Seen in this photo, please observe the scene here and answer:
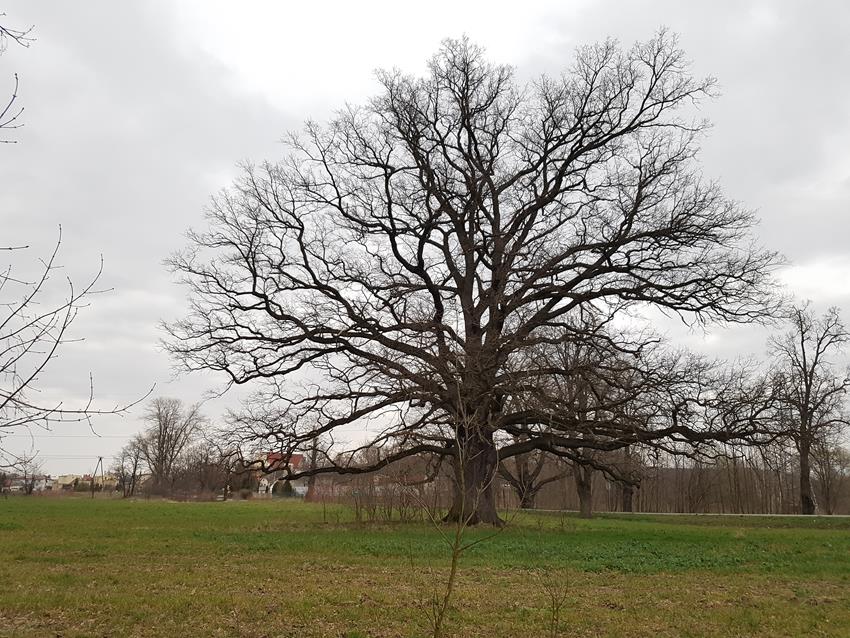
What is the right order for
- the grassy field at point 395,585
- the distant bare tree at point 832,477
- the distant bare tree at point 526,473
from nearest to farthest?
the grassy field at point 395,585 → the distant bare tree at point 526,473 → the distant bare tree at point 832,477

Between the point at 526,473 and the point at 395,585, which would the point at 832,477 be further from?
the point at 395,585

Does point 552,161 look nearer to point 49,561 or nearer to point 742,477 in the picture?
point 49,561

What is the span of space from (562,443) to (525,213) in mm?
7777

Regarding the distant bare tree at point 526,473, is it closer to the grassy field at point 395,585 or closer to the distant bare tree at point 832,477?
the grassy field at point 395,585

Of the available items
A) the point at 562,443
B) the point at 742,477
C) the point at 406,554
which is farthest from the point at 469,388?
the point at 742,477

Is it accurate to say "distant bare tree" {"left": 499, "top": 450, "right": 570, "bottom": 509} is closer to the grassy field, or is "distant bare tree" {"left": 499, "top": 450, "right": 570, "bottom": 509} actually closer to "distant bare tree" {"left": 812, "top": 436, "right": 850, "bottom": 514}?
the grassy field

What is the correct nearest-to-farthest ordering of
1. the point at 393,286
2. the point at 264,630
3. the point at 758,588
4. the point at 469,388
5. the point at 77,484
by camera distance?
the point at 264,630 → the point at 758,588 → the point at 469,388 → the point at 393,286 → the point at 77,484

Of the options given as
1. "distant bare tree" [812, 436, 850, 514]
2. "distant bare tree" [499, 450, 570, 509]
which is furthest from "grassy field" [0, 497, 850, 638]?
"distant bare tree" [812, 436, 850, 514]

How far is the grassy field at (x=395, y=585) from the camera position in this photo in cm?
722

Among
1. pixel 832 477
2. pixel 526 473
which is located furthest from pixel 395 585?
pixel 832 477

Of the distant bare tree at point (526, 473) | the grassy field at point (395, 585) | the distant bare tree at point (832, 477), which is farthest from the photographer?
the distant bare tree at point (832, 477)

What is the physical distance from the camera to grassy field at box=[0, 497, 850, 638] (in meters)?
7.22

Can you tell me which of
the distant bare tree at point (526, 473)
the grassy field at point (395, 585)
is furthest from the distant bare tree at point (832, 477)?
the grassy field at point (395, 585)

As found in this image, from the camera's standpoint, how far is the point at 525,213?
22078mm
